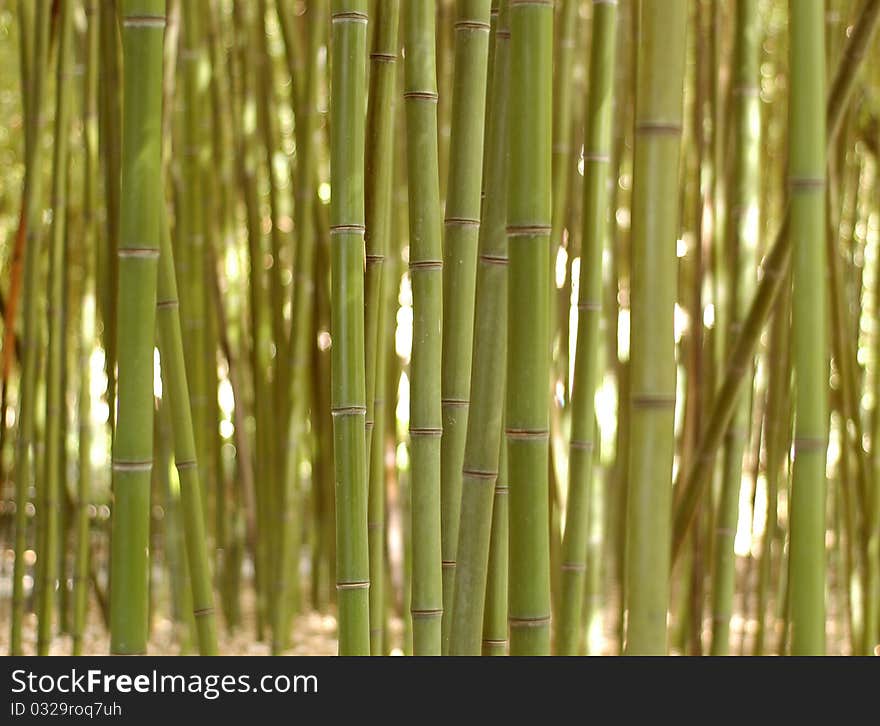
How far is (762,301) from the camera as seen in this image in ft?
2.93

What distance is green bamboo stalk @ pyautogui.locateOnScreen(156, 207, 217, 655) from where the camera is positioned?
822mm

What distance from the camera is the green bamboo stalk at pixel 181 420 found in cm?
82

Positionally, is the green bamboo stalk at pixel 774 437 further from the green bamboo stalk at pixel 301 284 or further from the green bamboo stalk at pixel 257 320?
the green bamboo stalk at pixel 257 320

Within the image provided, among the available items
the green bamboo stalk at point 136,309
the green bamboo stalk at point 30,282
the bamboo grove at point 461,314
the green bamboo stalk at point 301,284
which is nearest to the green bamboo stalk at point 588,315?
the bamboo grove at point 461,314

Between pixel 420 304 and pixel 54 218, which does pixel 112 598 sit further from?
pixel 54 218

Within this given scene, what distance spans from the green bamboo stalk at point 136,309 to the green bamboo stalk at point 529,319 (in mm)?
212

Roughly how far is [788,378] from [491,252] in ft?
3.20

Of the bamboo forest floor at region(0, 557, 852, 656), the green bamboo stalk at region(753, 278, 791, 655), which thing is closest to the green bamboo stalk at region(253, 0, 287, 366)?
the bamboo forest floor at region(0, 557, 852, 656)

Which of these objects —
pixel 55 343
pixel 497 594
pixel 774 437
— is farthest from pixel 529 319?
pixel 774 437

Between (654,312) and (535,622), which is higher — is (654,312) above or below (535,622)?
above

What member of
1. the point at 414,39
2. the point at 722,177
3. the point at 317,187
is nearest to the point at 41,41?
the point at 317,187

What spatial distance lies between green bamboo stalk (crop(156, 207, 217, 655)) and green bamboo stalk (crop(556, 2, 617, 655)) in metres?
0.32

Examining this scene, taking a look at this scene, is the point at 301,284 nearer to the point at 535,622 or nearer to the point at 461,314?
the point at 461,314

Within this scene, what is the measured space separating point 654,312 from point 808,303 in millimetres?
86
